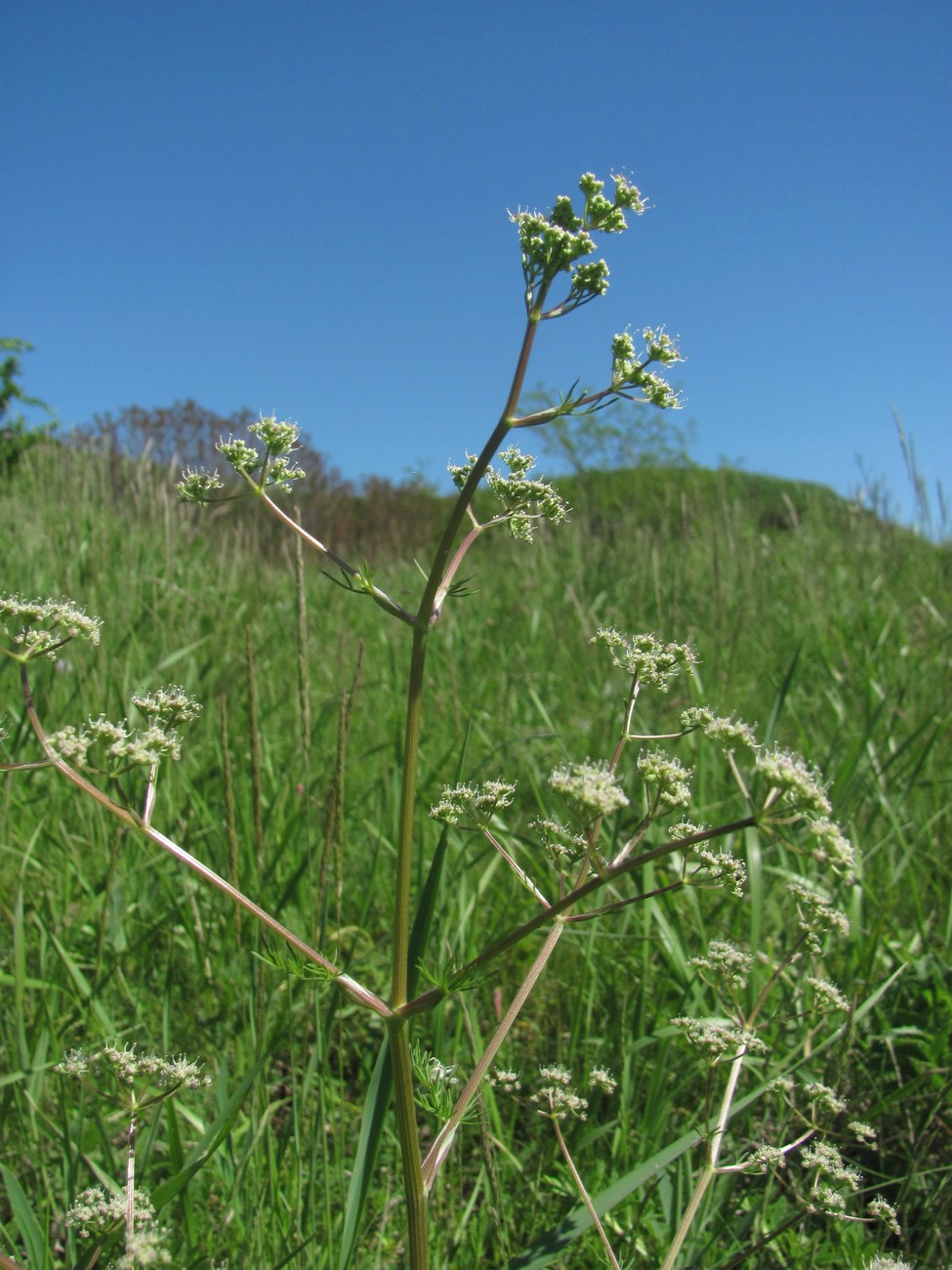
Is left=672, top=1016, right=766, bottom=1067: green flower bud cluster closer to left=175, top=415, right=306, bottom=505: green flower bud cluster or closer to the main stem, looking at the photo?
the main stem

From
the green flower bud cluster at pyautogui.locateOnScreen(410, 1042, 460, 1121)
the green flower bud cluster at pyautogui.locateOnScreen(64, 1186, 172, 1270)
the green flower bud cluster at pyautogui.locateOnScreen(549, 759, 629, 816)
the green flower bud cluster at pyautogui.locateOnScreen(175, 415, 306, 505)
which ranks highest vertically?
the green flower bud cluster at pyautogui.locateOnScreen(175, 415, 306, 505)

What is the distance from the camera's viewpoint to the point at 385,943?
9.62 feet

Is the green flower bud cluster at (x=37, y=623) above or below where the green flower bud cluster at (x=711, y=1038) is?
above

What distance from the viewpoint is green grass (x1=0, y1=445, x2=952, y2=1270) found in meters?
1.85

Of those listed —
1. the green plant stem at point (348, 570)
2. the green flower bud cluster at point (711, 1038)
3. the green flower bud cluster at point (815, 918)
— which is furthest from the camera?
the green flower bud cluster at point (815, 918)

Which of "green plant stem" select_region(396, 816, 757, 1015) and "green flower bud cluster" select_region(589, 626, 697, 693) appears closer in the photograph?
"green plant stem" select_region(396, 816, 757, 1015)

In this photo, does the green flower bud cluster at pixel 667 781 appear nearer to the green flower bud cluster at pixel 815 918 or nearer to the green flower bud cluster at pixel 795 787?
the green flower bud cluster at pixel 795 787

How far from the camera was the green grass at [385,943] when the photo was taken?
6.08 ft

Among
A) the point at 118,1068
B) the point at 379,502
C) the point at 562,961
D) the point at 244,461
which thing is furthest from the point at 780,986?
the point at 379,502

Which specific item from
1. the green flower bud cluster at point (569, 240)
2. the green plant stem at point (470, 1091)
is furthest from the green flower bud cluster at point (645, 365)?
the green plant stem at point (470, 1091)

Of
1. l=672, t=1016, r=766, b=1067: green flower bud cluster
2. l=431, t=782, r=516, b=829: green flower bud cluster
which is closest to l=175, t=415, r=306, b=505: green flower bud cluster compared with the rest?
l=431, t=782, r=516, b=829: green flower bud cluster

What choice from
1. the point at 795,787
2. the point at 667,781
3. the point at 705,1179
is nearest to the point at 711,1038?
the point at 705,1179

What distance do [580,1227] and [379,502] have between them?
20.6 m

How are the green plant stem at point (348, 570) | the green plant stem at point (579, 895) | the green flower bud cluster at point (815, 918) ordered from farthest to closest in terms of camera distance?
the green flower bud cluster at point (815, 918) → the green plant stem at point (348, 570) → the green plant stem at point (579, 895)
